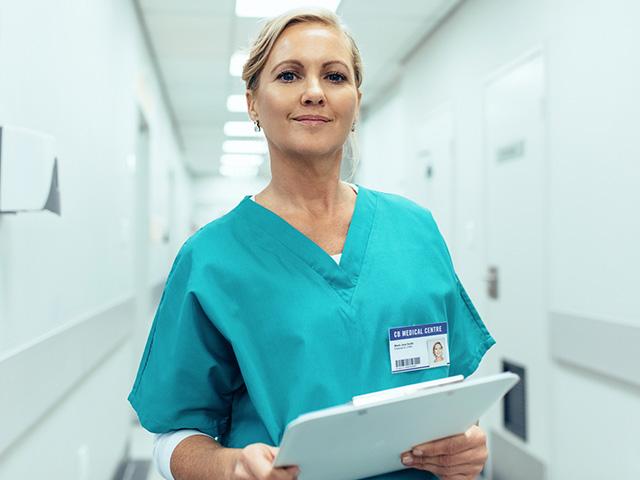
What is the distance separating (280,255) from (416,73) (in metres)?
3.85

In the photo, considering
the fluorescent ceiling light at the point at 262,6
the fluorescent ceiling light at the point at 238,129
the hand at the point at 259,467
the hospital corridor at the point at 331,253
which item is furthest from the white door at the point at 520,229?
the fluorescent ceiling light at the point at 238,129

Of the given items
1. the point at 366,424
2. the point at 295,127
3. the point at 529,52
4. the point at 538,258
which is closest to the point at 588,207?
the point at 538,258

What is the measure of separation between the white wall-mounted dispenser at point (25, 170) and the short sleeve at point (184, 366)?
1.82ft

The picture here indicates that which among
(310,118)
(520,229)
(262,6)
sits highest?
(262,6)

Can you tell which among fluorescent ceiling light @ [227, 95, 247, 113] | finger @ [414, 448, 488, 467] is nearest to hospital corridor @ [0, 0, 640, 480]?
finger @ [414, 448, 488, 467]

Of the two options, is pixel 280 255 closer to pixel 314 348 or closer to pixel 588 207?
pixel 314 348

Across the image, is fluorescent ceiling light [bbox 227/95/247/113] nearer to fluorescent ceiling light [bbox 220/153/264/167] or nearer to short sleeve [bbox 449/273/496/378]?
fluorescent ceiling light [bbox 220/153/264/167]

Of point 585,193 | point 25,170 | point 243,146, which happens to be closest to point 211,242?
point 25,170

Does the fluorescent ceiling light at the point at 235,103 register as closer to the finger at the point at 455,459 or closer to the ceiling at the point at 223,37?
the ceiling at the point at 223,37

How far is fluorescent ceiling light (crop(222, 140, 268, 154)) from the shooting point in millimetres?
8680

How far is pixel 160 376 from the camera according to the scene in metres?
0.99

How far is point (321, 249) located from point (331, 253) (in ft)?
0.12

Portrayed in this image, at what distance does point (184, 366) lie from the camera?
98 centimetres

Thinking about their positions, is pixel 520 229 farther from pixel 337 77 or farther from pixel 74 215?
pixel 337 77
